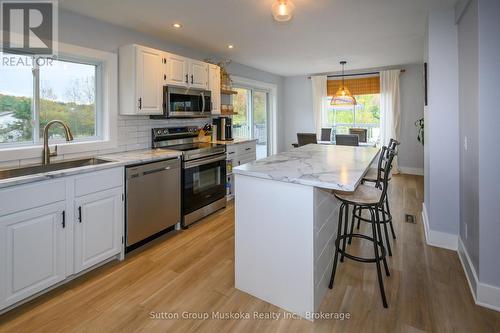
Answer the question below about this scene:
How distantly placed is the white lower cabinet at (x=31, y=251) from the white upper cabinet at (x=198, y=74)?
2300 mm

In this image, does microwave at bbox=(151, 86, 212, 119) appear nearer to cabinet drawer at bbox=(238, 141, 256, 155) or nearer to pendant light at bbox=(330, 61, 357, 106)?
cabinet drawer at bbox=(238, 141, 256, 155)

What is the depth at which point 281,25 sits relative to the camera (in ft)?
11.1

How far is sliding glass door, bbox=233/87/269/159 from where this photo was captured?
6.07 meters

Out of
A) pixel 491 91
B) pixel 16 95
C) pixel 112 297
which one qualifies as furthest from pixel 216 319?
pixel 16 95

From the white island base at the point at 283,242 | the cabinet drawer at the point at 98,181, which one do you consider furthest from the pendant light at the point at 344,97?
the cabinet drawer at the point at 98,181

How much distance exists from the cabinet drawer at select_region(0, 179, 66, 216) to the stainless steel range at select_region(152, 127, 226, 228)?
1.36 meters

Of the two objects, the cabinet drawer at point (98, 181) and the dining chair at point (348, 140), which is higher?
the dining chair at point (348, 140)

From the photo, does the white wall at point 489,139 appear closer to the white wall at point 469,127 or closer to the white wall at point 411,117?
the white wall at point 469,127

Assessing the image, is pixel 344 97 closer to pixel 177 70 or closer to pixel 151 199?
pixel 177 70

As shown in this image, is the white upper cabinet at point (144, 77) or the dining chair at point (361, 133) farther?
the dining chair at point (361, 133)

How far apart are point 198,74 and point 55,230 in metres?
2.59

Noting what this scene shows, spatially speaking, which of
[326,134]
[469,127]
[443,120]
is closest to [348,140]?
[326,134]

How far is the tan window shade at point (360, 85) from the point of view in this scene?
654 centimetres

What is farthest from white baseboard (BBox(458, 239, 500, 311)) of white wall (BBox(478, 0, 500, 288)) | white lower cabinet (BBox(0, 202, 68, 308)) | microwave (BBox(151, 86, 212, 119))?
microwave (BBox(151, 86, 212, 119))
